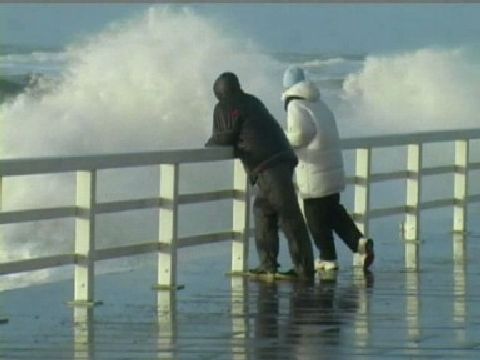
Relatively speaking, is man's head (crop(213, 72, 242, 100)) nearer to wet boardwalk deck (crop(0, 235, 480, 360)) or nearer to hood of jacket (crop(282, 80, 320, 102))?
hood of jacket (crop(282, 80, 320, 102))

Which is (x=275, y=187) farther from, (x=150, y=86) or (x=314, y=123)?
(x=150, y=86)

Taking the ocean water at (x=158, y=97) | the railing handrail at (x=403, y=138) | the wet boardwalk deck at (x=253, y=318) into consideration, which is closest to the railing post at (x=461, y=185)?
the railing handrail at (x=403, y=138)

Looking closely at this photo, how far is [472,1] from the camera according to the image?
6644cm

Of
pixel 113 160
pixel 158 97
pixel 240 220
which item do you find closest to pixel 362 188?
pixel 240 220

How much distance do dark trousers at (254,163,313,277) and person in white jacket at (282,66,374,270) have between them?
0.48 m

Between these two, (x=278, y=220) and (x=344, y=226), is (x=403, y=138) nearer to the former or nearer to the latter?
(x=344, y=226)

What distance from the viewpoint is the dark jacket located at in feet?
41.7

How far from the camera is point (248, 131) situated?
12.7m

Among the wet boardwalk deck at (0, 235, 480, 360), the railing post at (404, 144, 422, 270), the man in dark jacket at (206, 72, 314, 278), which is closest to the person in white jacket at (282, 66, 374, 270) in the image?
the wet boardwalk deck at (0, 235, 480, 360)

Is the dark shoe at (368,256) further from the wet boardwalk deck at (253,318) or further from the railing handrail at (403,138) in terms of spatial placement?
the railing handrail at (403,138)

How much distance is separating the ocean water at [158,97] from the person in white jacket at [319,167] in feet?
64.4

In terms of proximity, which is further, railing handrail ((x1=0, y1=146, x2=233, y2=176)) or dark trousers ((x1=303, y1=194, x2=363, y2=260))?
dark trousers ((x1=303, y1=194, x2=363, y2=260))

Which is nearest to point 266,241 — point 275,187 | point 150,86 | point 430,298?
point 275,187

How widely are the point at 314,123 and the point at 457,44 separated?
47.4 m
